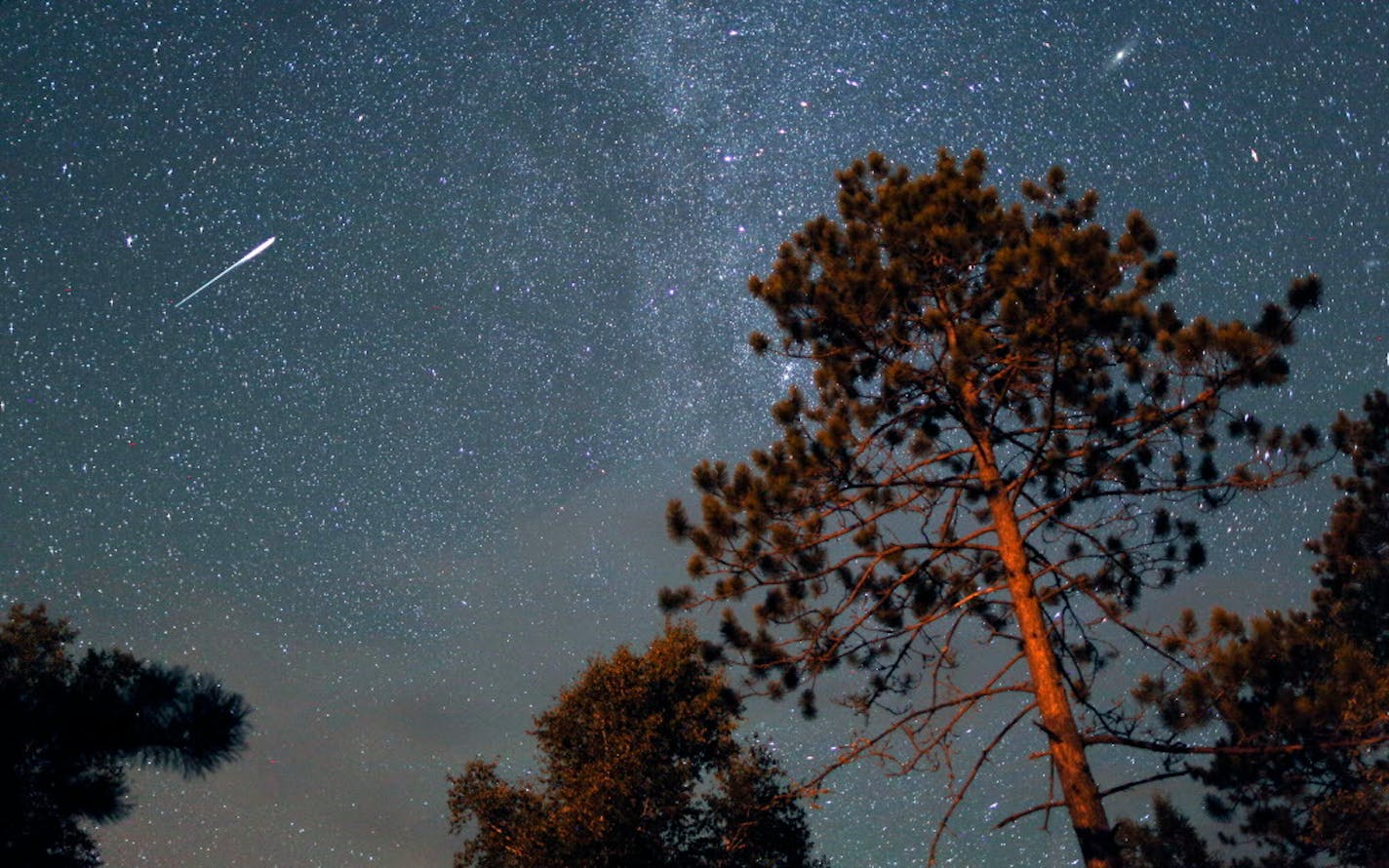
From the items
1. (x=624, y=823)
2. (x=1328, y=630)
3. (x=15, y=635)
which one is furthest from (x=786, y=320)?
(x=15, y=635)

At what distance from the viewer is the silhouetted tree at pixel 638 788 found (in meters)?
16.8

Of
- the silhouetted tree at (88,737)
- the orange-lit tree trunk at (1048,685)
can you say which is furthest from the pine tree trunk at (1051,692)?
the silhouetted tree at (88,737)

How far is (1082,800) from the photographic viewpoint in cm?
900

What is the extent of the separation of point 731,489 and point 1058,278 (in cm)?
468

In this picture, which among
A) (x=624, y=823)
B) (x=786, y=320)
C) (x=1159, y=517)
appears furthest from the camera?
(x=624, y=823)

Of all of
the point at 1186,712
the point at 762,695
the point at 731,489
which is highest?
the point at 731,489

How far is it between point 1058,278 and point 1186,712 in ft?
16.0

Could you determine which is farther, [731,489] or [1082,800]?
[731,489]

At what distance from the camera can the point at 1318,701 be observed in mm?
8992

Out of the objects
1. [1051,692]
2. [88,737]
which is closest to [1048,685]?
[1051,692]

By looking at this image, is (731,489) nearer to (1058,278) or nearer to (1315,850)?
(1058,278)

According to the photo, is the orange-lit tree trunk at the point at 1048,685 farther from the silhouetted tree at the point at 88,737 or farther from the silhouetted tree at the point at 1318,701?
the silhouetted tree at the point at 88,737

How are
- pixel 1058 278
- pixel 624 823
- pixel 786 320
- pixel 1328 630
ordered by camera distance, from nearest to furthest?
1. pixel 1058 278
2. pixel 786 320
3. pixel 624 823
4. pixel 1328 630

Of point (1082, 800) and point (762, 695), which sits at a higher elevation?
point (762, 695)
